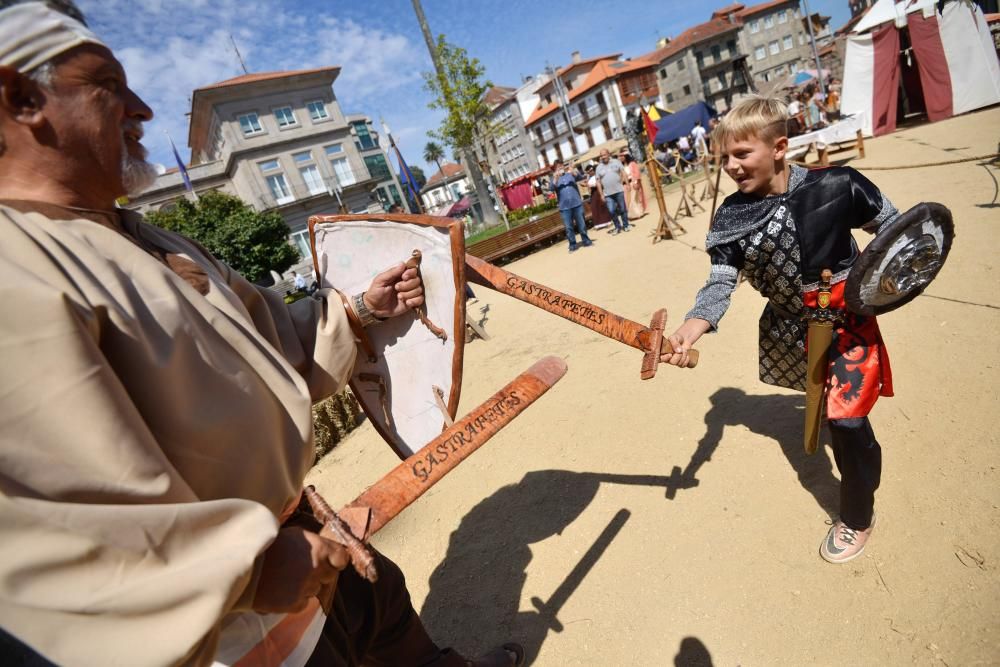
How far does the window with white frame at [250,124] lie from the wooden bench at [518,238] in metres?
25.6

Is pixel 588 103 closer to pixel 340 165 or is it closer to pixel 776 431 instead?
pixel 340 165

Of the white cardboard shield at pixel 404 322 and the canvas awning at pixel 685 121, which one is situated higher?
the canvas awning at pixel 685 121

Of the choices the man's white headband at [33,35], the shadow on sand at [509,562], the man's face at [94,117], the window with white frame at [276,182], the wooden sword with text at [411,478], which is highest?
the window with white frame at [276,182]

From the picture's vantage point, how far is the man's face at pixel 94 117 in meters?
1.01

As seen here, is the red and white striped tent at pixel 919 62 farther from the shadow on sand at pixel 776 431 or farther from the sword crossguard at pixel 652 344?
the sword crossguard at pixel 652 344

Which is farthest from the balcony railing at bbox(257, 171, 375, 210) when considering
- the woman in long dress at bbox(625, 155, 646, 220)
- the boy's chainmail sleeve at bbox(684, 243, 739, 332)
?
the boy's chainmail sleeve at bbox(684, 243, 739, 332)

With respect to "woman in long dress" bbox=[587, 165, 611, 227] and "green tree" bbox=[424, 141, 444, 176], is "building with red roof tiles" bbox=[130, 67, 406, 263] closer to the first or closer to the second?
"woman in long dress" bbox=[587, 165, 611, 227]

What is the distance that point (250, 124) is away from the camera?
97.3ft

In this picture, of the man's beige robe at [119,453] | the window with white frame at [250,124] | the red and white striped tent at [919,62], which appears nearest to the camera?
the man's beige robe at [119,453]

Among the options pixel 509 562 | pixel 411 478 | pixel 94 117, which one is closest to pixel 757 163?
pixel 411 478

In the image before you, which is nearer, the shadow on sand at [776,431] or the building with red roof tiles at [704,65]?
the shadow on sand at [776,431]

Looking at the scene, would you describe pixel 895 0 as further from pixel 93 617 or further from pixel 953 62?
pixel 93 617

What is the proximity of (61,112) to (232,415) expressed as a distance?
78 cm

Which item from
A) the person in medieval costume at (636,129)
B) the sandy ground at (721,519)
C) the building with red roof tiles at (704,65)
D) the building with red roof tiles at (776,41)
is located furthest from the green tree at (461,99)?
the building with red roof tiles at (776,41)
